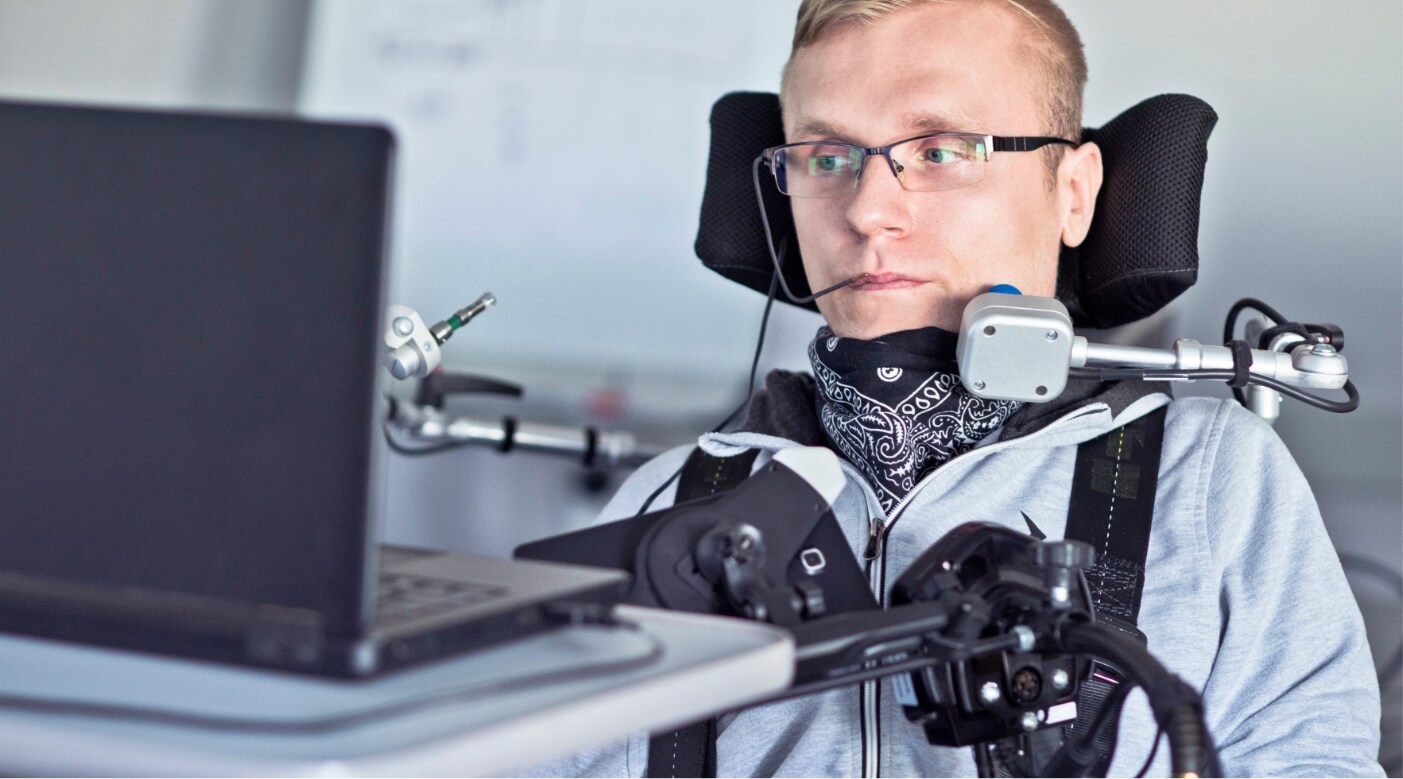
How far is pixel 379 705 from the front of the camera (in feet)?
1.80

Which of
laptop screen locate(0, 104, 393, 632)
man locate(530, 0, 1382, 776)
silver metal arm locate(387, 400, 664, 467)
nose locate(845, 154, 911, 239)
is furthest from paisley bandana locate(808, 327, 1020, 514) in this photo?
laptop screen locate(0, 104, 393, 632)

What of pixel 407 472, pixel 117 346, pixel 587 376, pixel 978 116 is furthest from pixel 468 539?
pixel 117 346

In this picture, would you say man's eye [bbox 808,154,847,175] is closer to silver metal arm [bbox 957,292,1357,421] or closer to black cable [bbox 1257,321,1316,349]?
silver metal arm [bbox 957,292,1357,421]

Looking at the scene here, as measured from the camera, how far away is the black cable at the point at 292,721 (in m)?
0.52

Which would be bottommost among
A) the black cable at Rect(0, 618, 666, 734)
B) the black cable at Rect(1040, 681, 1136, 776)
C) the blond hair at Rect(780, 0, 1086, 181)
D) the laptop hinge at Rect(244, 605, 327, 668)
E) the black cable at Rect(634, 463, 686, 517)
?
the black cable at Rect(1040, 681, 1136, 776)

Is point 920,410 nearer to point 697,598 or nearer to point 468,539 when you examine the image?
point 697,598

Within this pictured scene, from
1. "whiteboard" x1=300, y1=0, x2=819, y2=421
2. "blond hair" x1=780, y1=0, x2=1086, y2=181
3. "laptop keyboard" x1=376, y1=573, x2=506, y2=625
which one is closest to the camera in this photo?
"laptop keyboard" x1=376, y1=573, x2=506, y2=625

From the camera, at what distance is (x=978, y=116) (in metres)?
1.41

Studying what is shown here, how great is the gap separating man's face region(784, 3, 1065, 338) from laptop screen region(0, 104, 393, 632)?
0.88 meters

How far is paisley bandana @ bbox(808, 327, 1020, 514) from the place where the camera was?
4.58 feet

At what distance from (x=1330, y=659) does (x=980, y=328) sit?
45cm

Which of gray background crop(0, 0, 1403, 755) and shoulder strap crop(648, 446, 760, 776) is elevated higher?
gray background crop(0, 0, 1403, 755)

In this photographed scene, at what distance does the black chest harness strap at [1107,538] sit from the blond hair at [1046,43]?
321 mm

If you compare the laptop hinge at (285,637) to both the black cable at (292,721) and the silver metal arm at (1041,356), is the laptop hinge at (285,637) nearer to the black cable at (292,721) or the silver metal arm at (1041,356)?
the black cable at (292,721)
